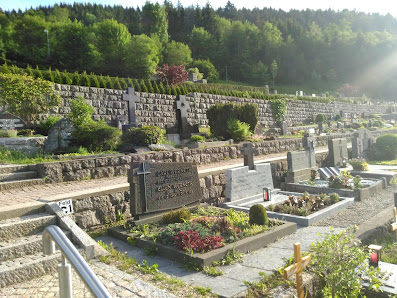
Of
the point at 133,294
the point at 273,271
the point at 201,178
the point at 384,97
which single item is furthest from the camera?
the point at 384,97

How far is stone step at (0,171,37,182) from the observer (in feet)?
23.2

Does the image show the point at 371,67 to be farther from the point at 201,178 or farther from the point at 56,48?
the point at 201,178

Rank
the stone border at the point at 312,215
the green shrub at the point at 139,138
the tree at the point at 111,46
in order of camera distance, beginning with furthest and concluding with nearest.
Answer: the tree at the point at 111,46
the green shrub at the point at 139,138
the stone border at the point at 312,215

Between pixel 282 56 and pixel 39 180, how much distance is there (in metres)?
81.9

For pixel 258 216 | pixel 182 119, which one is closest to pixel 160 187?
pixel 258 216

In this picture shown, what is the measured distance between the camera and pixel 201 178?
8414 mm

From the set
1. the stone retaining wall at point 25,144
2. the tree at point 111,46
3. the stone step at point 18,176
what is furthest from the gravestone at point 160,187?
the tree at point 111,46

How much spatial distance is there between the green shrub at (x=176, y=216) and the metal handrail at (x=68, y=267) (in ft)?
11.8

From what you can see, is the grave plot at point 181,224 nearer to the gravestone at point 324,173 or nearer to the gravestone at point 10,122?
the gravestone at point 324,173

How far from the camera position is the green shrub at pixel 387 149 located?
16.1 meters

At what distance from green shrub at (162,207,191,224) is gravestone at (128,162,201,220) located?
0.30 m

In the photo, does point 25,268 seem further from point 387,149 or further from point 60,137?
point 387,149

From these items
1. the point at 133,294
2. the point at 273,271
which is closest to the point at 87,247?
the point at 133,294

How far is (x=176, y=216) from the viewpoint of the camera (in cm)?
580
